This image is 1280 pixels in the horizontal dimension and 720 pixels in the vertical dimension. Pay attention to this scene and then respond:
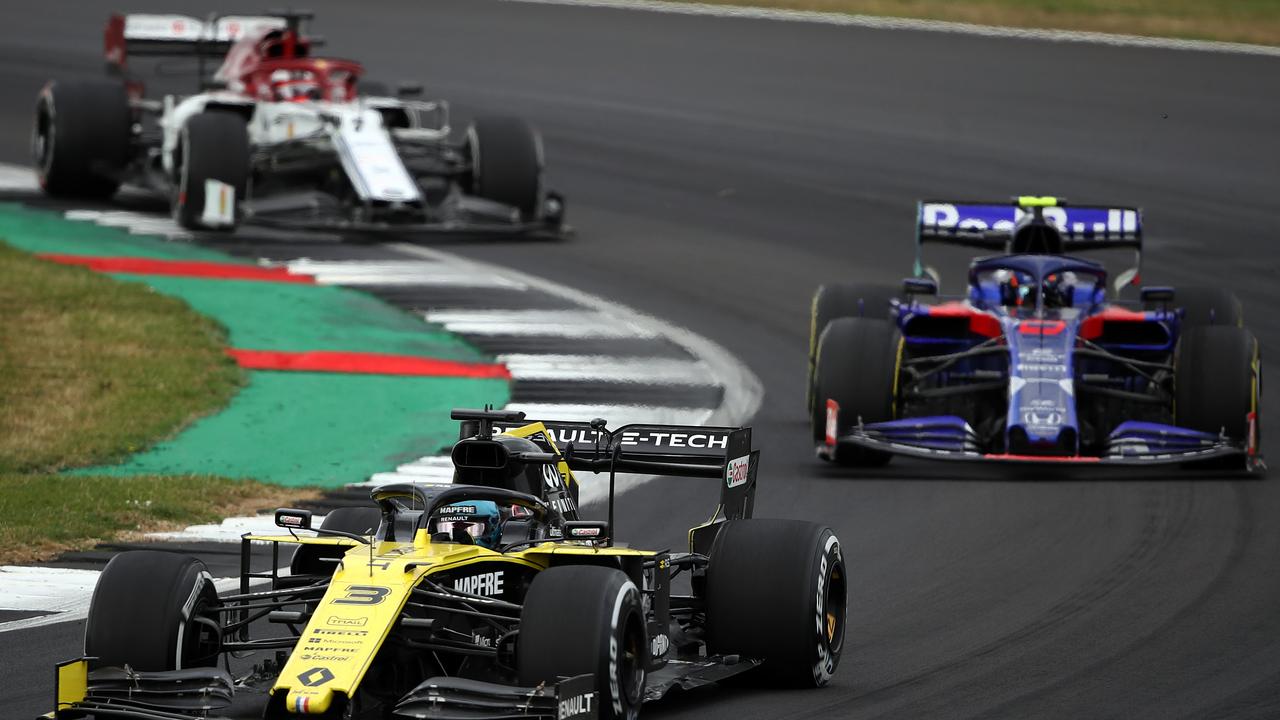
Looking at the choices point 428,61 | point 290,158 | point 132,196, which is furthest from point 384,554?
point 428,61

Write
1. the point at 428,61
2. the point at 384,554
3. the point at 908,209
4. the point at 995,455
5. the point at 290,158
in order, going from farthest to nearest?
the point at 428,61
the point at 908,209
the point at 290,158
the point at 995,455
the point at 384,554

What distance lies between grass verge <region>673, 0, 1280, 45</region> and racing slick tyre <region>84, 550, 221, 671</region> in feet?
102

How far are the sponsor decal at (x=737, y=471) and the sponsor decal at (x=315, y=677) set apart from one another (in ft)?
10.2

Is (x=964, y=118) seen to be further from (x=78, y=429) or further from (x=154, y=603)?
(x=154, y=603)

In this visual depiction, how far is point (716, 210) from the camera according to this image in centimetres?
2859

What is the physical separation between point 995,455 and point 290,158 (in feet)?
39.2

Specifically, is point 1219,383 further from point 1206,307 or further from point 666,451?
point 666,451

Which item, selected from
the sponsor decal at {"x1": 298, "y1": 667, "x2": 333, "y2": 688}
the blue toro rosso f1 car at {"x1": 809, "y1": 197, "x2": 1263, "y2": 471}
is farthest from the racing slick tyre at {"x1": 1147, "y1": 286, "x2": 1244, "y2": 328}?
the sponsor decal at {"x1": 298, "y1": 667, "x2": 333, "y2": 688}

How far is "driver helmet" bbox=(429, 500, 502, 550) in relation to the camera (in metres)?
10.0

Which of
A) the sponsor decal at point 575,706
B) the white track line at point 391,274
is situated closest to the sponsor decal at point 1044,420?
the sponsor decal at point 575,706

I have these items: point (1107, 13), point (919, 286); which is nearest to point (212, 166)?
point (919, 286)

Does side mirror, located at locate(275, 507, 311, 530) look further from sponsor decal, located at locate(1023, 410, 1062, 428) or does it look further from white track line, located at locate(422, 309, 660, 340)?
white track line, located at locate(422, 309, 660, 340)

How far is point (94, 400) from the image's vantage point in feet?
59.1

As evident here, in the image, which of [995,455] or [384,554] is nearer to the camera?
[384,554]
